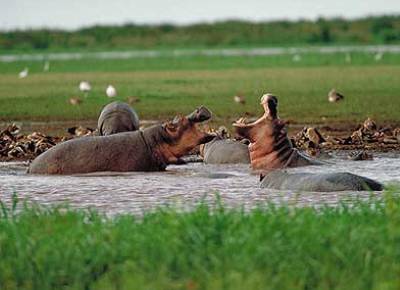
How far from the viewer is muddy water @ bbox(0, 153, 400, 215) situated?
9.79 metres

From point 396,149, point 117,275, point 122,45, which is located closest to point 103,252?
point 117,275

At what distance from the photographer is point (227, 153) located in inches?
498

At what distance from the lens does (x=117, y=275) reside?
22.4ft

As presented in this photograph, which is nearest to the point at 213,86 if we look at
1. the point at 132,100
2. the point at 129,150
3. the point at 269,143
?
the point at 132,100

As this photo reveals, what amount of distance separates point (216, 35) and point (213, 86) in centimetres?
3645

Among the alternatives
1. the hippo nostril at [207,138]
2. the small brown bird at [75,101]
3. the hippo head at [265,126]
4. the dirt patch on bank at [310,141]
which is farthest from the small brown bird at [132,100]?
the hippo head at [265,126]

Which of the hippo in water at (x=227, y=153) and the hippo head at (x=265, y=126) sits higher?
the hippo head at (x=265, y=126)

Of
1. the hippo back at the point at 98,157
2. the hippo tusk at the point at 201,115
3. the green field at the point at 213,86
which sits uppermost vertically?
the hippo tusk at the point at 201,115

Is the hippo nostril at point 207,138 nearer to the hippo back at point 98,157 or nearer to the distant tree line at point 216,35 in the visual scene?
the hippo back at point 98,157

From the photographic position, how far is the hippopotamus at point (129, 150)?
11.9 meters

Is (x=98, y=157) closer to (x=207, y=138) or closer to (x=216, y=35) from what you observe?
(x=207, y=138)

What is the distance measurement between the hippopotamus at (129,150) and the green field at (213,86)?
5.66 metres

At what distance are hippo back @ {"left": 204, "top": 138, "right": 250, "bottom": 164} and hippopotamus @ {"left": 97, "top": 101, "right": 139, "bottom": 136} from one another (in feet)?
3.72

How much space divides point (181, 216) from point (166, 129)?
4.62m
